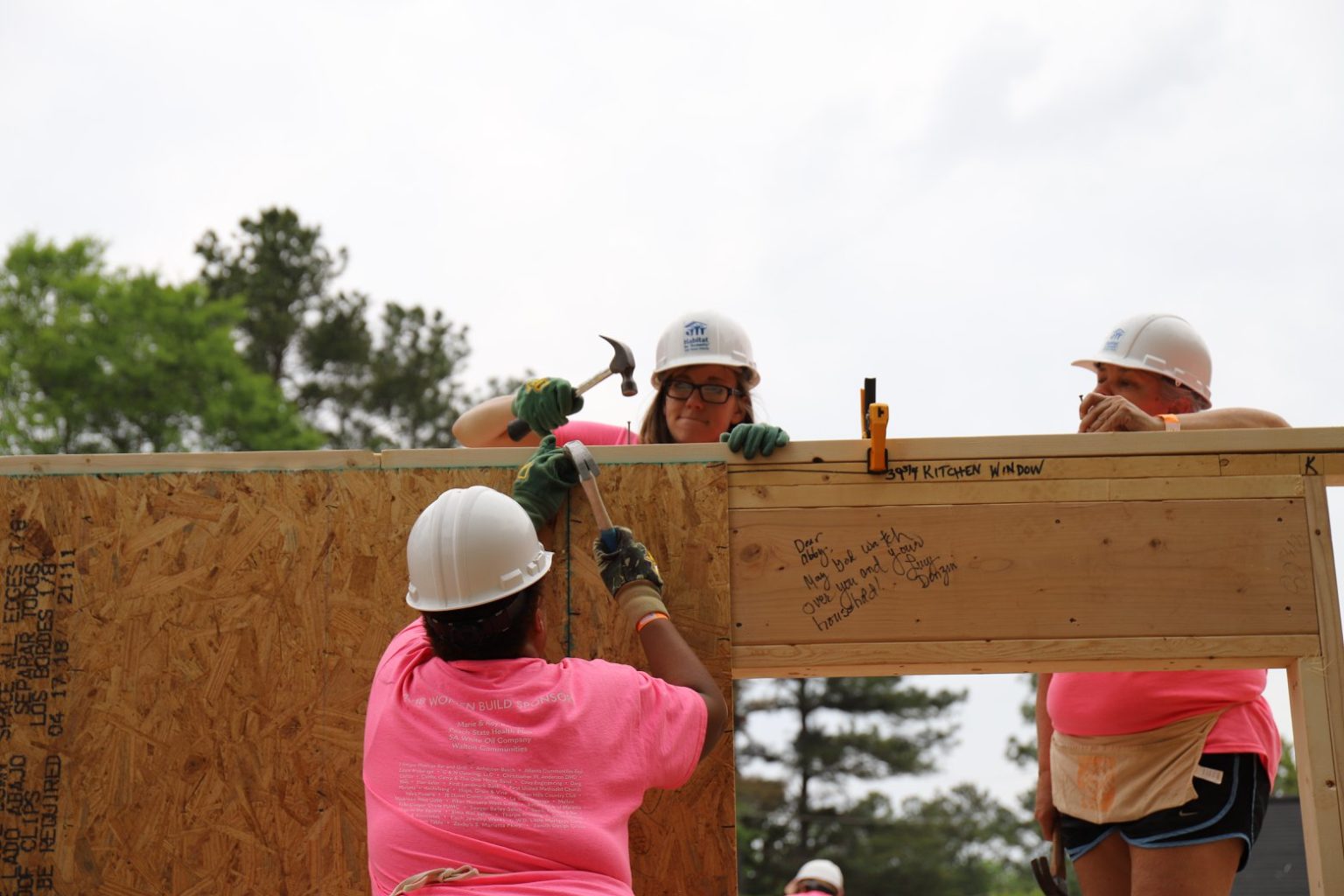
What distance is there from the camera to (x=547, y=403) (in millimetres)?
4254

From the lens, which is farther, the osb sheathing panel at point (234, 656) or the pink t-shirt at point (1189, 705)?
the pink t-shirt at point (1189, 705)

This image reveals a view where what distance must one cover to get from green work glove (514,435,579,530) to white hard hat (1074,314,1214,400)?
2.07 metres

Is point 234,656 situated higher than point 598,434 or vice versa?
point 598,434

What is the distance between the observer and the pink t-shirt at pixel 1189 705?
429cm

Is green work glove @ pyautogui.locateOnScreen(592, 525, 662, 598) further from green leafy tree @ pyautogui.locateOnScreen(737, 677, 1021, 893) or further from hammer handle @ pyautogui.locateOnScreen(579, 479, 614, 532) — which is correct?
green leafy tree @ pyautogui.locateOnScreen(737, 677, 1021, 893)

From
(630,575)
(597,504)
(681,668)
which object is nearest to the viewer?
(681,668)

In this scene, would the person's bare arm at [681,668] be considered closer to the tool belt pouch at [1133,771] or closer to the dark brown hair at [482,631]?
the dark brown hair at [482,631]

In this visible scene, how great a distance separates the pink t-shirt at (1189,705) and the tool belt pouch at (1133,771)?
0.10 feet

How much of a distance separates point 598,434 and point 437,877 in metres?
2.29

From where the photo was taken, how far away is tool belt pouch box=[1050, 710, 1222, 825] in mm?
4273

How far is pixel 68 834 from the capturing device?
12.9 feet

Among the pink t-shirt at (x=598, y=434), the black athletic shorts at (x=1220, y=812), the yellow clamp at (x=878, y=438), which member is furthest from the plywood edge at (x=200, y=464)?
the black athletic shorts at (x=1220, y=812)

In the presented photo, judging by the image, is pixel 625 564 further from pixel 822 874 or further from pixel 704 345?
pixel 822 874

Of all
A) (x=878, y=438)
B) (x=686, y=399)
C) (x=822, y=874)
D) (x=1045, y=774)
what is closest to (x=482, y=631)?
(x=878, y=438)
